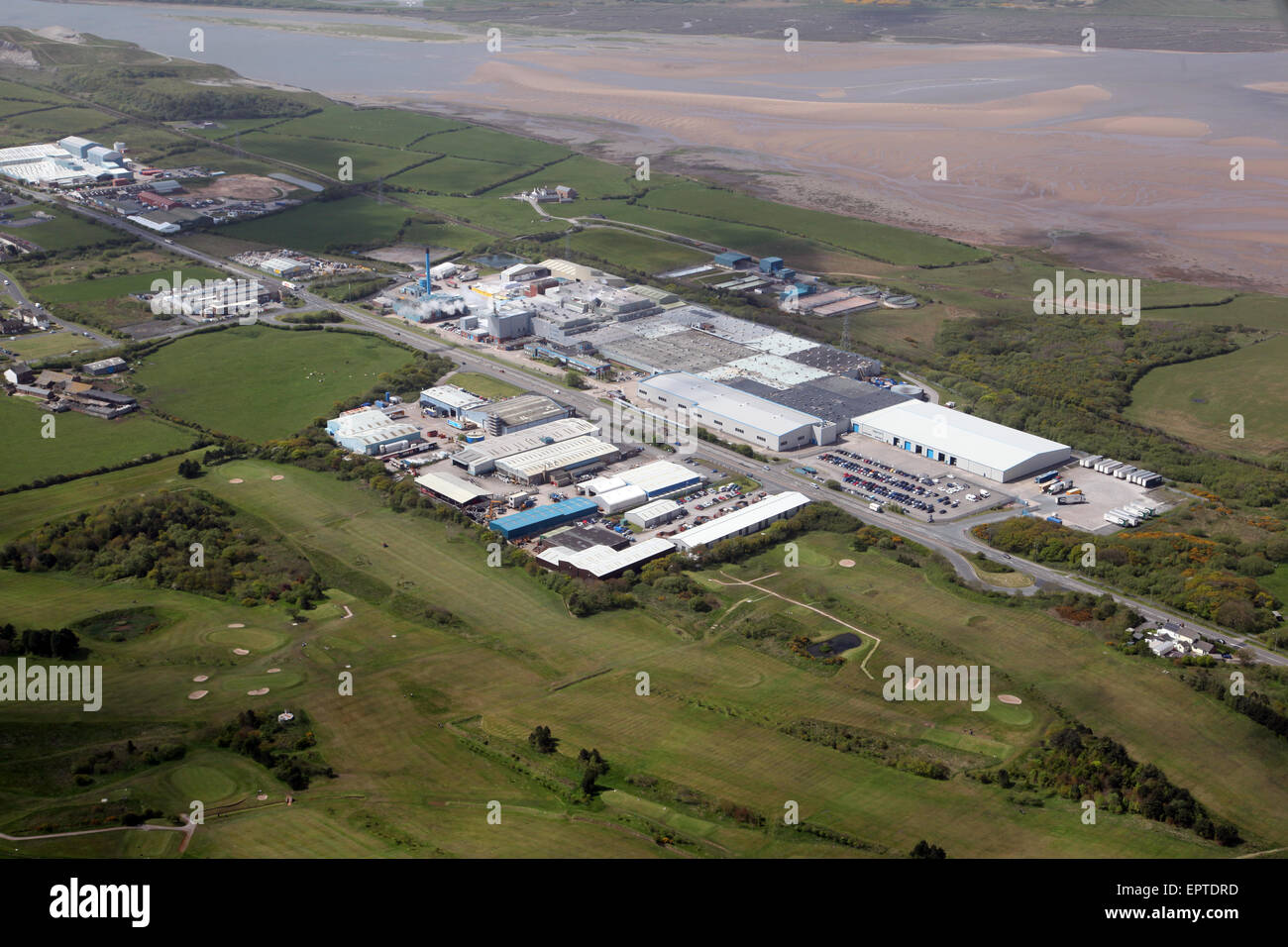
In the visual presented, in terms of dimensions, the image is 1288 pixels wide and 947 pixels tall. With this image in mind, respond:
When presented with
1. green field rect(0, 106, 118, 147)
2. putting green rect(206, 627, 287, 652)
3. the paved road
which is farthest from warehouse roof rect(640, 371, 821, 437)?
green field rect(0, 106, 118, 147)

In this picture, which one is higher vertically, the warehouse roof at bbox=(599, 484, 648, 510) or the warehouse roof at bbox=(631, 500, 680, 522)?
the warehouse roof at bbox=(599, 484, 648, 510)

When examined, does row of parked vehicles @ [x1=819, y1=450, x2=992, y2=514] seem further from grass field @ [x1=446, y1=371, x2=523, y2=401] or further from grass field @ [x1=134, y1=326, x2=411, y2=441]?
grass field @ [x1=134, y1=326, x2=411, y2=441]

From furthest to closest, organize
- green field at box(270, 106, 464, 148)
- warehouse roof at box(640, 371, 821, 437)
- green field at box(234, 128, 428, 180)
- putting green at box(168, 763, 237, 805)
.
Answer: green field at box(270, 106, 464, 148) → green field at box(234, 128, 428, 180) → warehouse roof at box(640, 371, 821, 437) → putting green at box(168, 763, 237, 805)

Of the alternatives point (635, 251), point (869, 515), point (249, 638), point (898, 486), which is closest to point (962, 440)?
point (898, 486)

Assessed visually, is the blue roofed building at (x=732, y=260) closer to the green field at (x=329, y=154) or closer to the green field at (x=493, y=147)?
the green field at (x=493, y=147)

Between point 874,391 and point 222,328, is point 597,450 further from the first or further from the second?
point 222,328

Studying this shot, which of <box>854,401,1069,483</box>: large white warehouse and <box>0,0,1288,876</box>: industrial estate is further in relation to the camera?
<box>854,401,1069,483</box>: large white warehouse

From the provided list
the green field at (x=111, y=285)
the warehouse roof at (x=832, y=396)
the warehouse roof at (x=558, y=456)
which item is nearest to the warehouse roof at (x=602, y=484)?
the warehouse roof at (x=558, y=456)

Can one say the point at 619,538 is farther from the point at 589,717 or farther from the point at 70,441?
the point at 70,441
